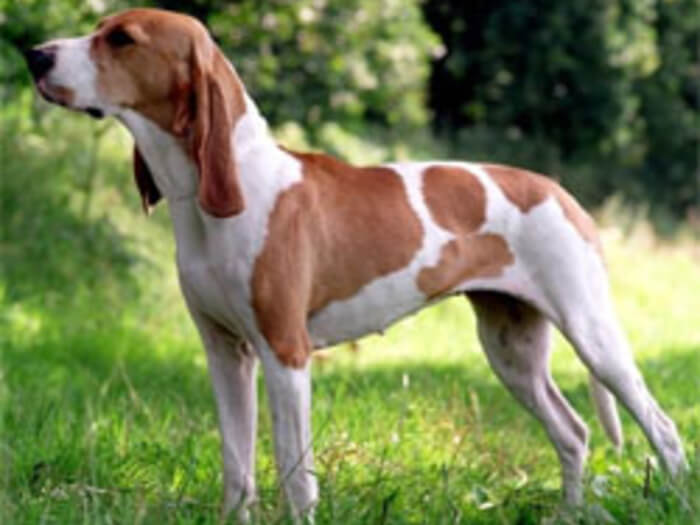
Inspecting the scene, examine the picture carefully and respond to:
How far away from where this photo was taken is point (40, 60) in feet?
14.3

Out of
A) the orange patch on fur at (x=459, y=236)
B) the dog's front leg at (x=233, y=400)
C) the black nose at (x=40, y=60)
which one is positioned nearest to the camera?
the black nose at (x=40, y=60)

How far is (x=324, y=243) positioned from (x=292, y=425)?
24.7 inches

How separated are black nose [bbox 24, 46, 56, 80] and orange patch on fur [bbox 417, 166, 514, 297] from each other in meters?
1.44

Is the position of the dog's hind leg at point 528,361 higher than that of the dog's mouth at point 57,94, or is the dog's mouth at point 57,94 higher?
the dog's mouth at point 57,94

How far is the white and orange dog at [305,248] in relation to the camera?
4.43 metres

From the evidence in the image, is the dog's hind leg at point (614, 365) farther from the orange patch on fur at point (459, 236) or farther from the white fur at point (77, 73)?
the white fur at point (77, 73)

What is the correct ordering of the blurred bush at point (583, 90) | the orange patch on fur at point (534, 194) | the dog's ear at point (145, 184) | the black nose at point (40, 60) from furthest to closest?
the blurred bush at point (583, 90), the orange patch on fur at point (534, 194), the dog's ear at point (145, 184), the black nose at point (40, 60)

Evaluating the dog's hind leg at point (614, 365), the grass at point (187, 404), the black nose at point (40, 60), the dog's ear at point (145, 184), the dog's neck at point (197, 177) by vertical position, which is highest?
the black nose at point (40, 60)

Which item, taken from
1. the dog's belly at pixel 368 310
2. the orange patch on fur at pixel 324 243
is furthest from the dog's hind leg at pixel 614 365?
the orange patch on fur at pixel 324 243

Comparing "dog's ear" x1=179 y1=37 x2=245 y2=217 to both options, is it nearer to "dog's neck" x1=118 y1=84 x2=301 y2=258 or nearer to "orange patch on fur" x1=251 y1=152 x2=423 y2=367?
"dog's neck" x1=118 y1=84 x2=301 y2=258

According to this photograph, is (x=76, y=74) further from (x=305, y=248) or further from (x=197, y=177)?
(x=305, y=248)

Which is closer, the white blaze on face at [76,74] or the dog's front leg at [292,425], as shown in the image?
the white blaze on face at [76,74]

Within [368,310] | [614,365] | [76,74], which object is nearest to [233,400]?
[368,310]

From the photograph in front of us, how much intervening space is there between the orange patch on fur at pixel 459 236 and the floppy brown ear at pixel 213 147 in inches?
34.8
